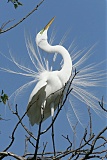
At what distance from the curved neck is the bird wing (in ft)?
0.86

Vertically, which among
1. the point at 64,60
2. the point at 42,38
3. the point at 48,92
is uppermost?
the point at 42,38

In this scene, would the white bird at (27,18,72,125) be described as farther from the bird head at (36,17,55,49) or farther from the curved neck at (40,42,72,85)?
the bird head at (36,17,55,49)

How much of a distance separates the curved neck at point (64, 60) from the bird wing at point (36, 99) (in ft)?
0.86

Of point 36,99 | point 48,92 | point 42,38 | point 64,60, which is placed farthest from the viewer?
point 42,38

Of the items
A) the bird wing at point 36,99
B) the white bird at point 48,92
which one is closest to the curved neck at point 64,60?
the white bird at point 48,92

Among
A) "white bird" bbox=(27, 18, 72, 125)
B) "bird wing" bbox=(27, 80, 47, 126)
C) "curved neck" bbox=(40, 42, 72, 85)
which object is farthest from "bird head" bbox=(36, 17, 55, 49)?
"bird wing" bbox=(27, 80, 47, 126)

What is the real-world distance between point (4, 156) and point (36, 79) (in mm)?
2620

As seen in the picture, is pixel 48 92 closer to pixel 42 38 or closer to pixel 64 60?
pixel 64 60

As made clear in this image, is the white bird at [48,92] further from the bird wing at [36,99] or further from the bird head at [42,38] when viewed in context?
the bird head at [42,38]

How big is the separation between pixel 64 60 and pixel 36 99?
84 cm

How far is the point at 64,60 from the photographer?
602 cm

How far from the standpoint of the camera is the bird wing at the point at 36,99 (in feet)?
18.0

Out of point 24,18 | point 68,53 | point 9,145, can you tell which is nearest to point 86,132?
point 9,145

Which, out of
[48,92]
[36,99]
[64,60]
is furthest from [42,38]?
[36,99]
